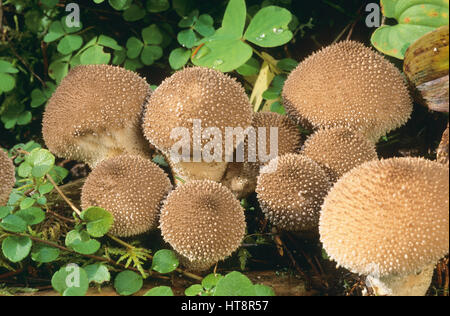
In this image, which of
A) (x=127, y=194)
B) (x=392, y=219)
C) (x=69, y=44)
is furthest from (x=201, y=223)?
(x=69, y=44)

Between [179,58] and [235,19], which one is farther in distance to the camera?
[179,58]

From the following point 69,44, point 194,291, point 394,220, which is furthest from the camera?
point 69,44

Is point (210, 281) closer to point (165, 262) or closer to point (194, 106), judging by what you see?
point (165, 262)

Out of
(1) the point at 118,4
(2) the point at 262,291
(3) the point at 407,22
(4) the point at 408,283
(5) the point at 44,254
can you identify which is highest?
(3) the point at 407,22

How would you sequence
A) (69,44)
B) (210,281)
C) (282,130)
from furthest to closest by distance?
(69,44), (282,130), (210,281)

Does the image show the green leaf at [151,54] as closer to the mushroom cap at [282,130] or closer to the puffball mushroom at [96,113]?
the puffball mushroom at [96,113]

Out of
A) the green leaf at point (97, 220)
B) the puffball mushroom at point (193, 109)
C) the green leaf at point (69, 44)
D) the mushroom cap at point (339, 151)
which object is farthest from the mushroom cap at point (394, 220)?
the green leaf at point (69, 44)

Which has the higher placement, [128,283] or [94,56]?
[94,56]
